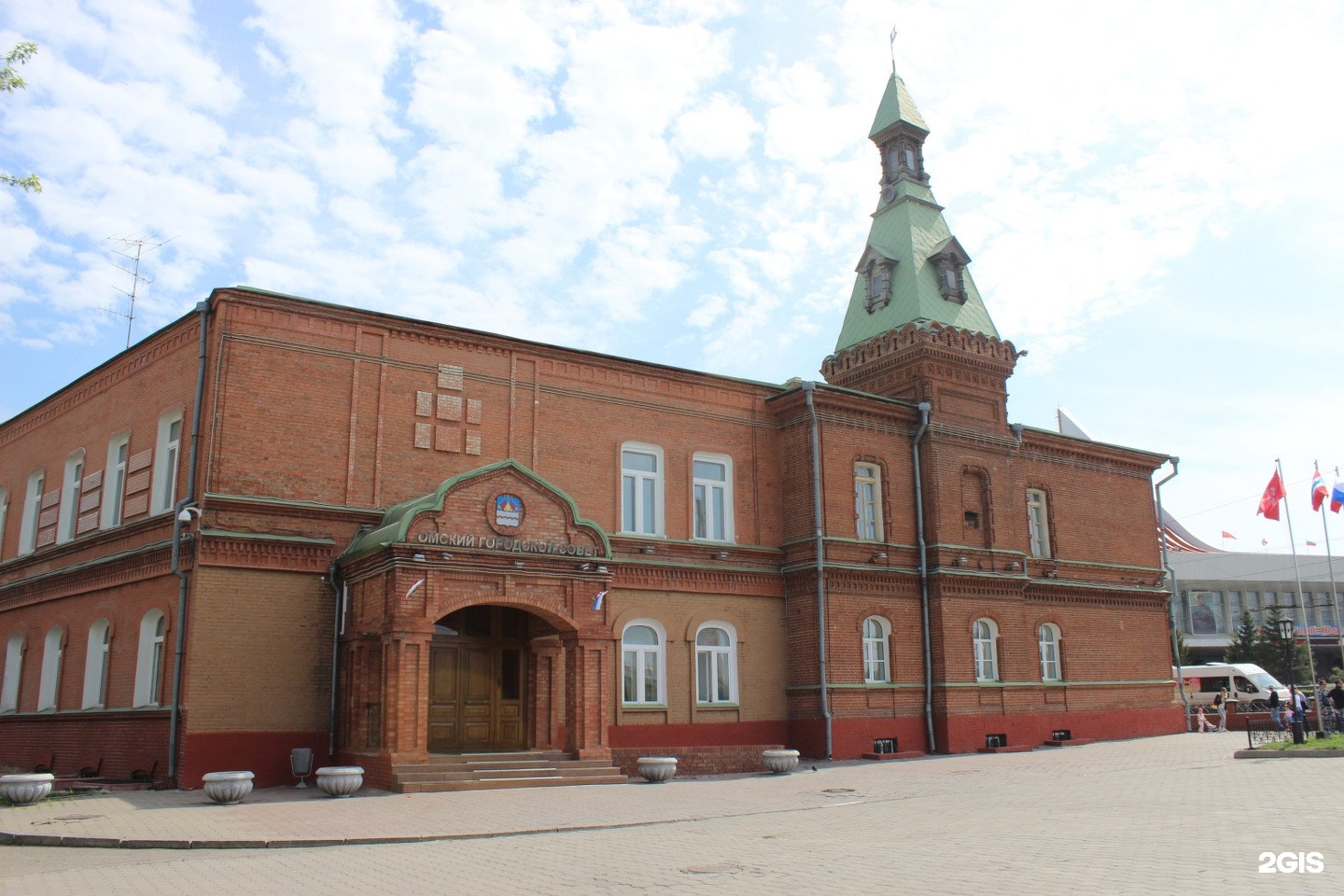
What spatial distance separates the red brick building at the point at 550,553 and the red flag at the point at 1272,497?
10.3 meters

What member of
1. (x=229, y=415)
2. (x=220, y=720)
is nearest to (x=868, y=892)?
(x=220, y=720)

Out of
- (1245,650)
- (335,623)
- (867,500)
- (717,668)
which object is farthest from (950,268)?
(1245,650)

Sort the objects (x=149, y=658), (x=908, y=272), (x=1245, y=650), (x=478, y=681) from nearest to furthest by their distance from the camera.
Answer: (x=149, y=658)
(x=478, y=681)
(x=908, y=272)
(x=1245, y=650)

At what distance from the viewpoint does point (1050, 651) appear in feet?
100

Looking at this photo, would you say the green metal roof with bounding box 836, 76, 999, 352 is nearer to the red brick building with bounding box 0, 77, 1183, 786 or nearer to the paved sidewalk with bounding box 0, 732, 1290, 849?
the red brick building with bounding box 0, 77, 1183, 786

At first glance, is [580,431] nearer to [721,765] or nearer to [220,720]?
[721,765]

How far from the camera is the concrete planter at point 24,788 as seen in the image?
1614 centimetres

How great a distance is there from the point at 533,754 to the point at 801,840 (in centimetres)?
881

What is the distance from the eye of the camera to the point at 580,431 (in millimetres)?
24438

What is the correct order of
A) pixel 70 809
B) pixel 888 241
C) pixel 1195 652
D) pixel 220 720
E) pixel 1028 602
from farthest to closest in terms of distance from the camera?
pixel 1195 652
pixel 888 241
pixel 1028 602
pixel 220 720
pixel 70 809

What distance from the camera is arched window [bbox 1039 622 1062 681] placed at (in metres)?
30.4

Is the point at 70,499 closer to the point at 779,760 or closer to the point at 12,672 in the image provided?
the point at 12,672

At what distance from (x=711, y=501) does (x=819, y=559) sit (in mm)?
2816

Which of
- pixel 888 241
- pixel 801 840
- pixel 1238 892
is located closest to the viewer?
pixel 1238 892
